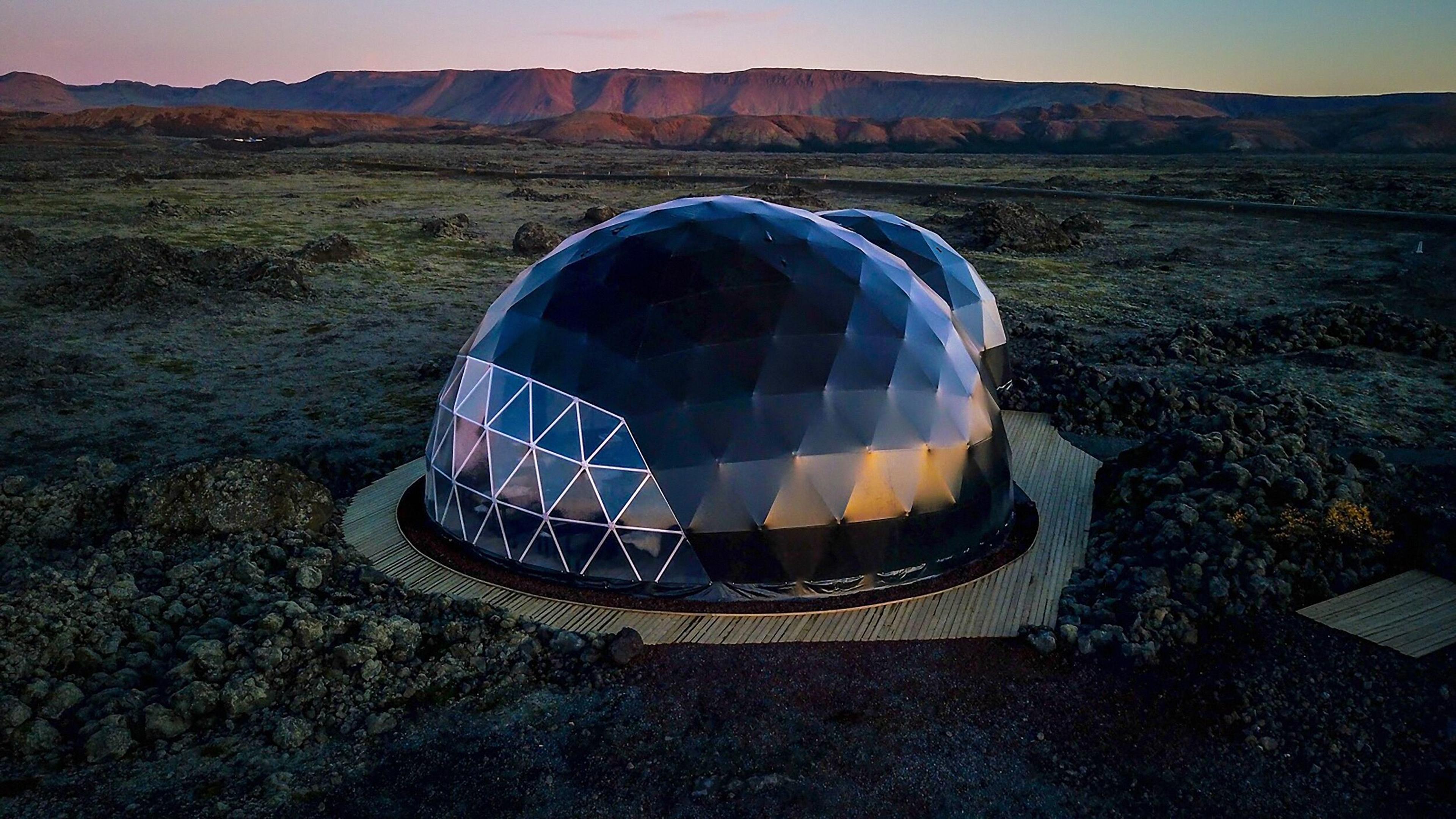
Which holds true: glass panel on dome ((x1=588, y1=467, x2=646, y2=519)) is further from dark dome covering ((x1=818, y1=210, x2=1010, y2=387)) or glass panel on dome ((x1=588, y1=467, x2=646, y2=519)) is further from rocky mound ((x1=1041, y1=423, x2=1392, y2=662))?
dark dome covering ((x1=818, y1=210, x2=1010, y2=387))

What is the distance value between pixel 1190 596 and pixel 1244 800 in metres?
4.10

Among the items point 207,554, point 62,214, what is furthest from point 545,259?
point 62,214

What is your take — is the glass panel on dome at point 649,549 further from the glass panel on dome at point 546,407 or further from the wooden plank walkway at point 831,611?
the glass panel on dome at point 546,407

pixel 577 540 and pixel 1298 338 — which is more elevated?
pixel 1298 338

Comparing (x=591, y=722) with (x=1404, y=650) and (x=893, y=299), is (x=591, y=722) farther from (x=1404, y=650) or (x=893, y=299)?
(x=1404, y=650)

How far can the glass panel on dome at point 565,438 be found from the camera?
13758 millimetres

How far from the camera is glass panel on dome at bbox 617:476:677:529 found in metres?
13.4

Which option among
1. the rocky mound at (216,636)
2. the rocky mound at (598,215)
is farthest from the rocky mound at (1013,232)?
the rocky mound at (216,636)

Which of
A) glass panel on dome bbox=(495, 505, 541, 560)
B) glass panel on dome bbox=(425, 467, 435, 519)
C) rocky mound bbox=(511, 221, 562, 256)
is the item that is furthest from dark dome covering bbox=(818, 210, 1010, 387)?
rocky mound bbox=(511, 221, 562, 256)

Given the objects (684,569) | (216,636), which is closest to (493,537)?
(684,569)

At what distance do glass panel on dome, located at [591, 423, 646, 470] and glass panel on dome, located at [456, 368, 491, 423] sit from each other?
8.37 ft

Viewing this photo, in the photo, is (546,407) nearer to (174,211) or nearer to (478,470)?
(478,470)

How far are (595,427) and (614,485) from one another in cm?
102

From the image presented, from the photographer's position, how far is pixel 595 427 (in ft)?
45.1
